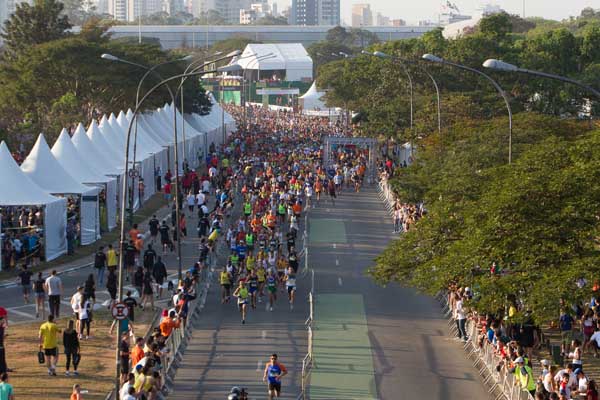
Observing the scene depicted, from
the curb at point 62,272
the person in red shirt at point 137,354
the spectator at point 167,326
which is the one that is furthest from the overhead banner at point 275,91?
the person in red shirt at point 137,354

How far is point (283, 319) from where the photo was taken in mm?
31312

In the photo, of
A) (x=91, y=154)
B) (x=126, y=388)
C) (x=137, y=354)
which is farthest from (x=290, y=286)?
(x=91, y=154)

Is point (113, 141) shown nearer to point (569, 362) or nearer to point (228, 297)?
point (228, 297)

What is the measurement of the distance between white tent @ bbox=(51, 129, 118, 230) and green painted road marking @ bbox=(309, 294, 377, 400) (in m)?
12.3

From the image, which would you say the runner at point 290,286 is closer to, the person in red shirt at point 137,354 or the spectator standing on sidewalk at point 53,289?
the spectator standing on sidewalk at point 53,289

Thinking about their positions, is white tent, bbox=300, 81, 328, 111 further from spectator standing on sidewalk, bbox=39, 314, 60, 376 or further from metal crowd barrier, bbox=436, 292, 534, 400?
spectator standing on sidewalk, bbox=39, 314, 60, 376

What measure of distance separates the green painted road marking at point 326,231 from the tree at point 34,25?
56059 millimetres

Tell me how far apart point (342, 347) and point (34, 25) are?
258ft

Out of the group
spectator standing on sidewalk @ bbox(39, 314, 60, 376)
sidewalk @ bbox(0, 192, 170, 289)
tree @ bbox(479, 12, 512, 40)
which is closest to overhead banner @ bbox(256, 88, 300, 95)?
tree @ bbox(479, 12, 512, 40)

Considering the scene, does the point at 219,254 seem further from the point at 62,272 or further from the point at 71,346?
the point at 71,346

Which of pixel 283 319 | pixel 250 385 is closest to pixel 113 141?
pixel 283 319

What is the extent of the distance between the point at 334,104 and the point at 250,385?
8360cm

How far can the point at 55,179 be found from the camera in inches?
1601

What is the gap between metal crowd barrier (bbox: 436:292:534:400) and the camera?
23.1m
